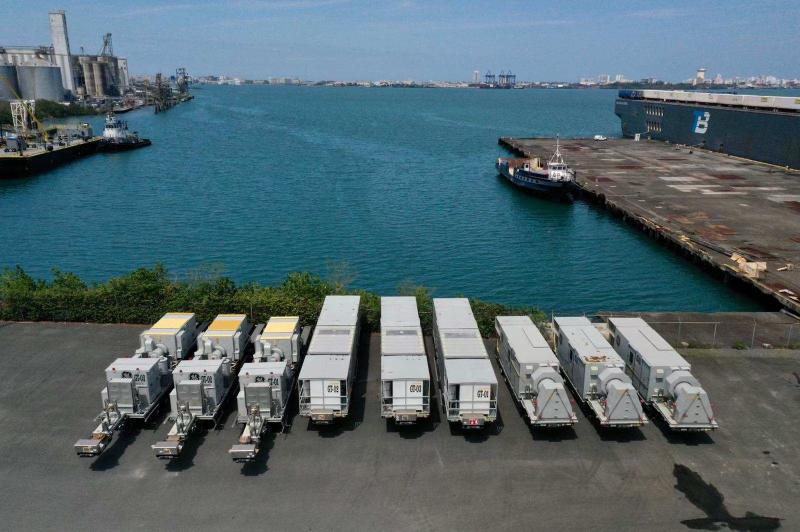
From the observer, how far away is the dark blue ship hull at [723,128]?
299 feet

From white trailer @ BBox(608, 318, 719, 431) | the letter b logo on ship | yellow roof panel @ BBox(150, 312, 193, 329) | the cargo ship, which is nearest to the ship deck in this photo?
the cargo ship

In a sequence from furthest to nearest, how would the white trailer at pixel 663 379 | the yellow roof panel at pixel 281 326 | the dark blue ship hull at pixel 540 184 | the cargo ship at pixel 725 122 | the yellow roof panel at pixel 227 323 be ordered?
the cargo ship at pixel 725 122 → the dark blue ship hull at pixel 540 184 → the yellow roof panel at pixel 227 323 → the yellow roof panel at pixel 281 326 → the white trailer at pixel 663 379

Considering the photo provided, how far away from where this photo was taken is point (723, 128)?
356 ft

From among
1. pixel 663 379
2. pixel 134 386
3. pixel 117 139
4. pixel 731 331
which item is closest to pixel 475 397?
pixel 663 379

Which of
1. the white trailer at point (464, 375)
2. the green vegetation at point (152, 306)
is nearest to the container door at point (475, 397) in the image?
the white trailer at point (464, 375)

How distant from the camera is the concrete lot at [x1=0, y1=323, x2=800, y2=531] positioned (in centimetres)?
1848

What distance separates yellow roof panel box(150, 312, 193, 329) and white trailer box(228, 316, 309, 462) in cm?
448

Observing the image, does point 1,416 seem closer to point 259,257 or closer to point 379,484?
point 379,484

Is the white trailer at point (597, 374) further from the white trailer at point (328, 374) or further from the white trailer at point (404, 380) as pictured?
the white trailer at point (328, 374)

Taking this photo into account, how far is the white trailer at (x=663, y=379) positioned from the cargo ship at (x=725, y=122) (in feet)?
263

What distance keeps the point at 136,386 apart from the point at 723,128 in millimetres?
113279

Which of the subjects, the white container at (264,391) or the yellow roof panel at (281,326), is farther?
the yellow roof panel at (281,326)

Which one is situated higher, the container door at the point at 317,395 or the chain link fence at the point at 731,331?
the container door at the point at 317,395

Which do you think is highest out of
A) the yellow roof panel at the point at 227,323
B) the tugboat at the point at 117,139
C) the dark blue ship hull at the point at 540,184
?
the tugboat at the point at 117,139
